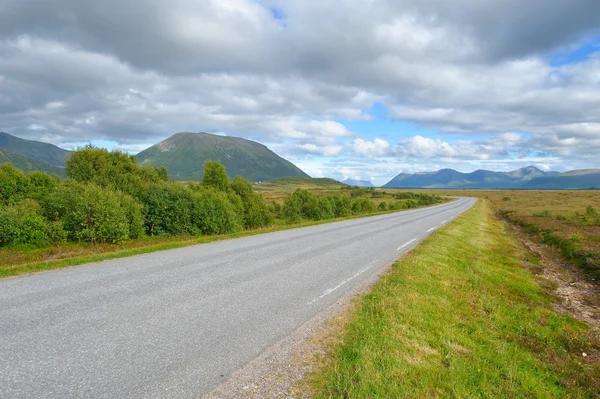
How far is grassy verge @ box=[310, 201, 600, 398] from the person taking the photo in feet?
14.6

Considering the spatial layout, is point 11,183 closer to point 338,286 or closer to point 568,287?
point 338,286

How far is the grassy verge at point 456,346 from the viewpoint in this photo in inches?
175

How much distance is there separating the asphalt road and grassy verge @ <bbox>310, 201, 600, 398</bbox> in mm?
1296

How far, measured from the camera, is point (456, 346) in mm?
5648

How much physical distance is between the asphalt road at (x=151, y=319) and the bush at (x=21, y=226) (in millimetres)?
5380

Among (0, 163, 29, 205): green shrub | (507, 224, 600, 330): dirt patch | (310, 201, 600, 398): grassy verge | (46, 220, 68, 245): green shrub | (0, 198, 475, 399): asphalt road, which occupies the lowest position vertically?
(507, 224, 600, 330): dirt patch

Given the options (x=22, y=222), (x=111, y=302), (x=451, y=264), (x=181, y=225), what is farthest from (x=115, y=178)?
(x=451, y=264)

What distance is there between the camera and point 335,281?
925 cm

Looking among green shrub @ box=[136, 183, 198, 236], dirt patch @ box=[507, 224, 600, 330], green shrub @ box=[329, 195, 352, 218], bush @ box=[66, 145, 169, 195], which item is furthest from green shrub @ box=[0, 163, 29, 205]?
dirt patch @ box=[507, 224, 600, 330]

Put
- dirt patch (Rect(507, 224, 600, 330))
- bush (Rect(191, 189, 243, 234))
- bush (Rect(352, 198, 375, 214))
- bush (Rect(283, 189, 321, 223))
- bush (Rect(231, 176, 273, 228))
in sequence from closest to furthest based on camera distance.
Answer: dirt patch (Rect(507, 224, 600, 330)) < bush (Rect(191, 189, 243, 234)) < bush (Rect(231, 176, 273, 228)) < bush (Rect(283, 189, 321, 223)) < bush (Rect(352, 198, 375, 214))

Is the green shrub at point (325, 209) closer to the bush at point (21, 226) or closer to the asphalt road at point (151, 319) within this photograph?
the bush at point (21, 226)

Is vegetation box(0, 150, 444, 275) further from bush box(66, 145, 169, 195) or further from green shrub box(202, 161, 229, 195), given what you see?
green shrub box(202, 161, 229, 195)

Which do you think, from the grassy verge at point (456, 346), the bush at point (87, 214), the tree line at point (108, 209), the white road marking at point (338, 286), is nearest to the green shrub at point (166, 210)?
the tree line at point (108, 209)

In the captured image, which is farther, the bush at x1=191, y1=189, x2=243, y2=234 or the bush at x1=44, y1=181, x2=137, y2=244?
the bush at x1=191, y1=189, x2=243, y2=234
